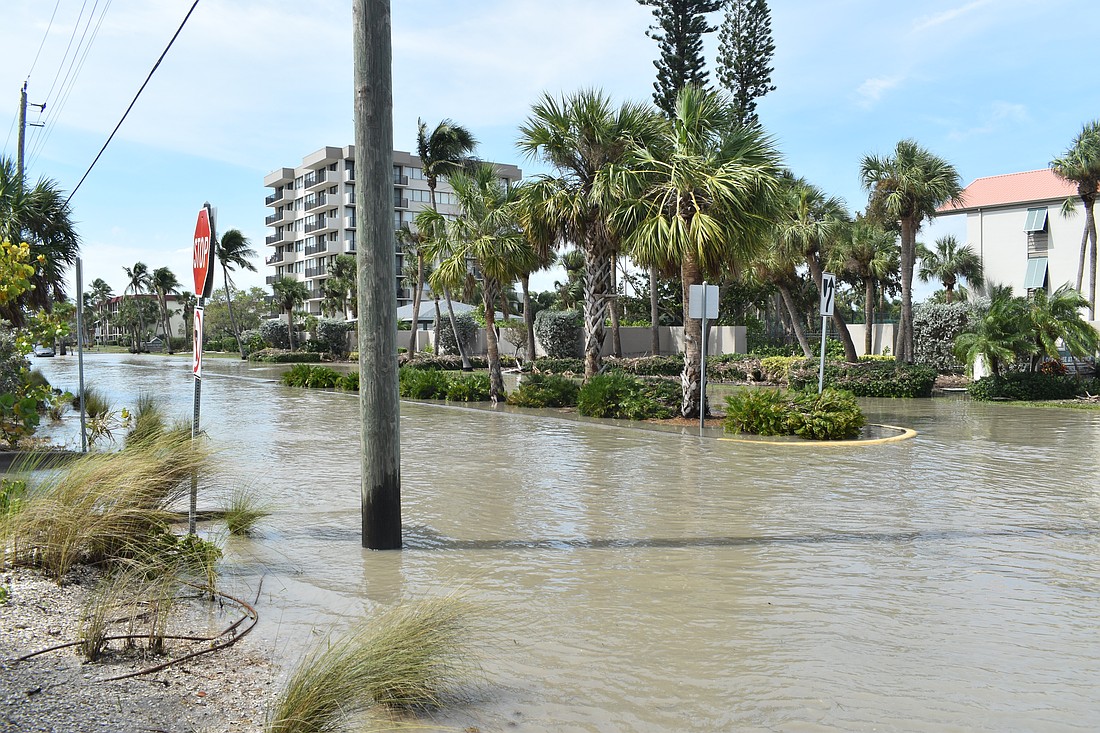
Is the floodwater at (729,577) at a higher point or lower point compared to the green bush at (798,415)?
lower

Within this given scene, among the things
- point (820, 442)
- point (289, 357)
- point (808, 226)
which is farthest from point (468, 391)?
point (289, 357)

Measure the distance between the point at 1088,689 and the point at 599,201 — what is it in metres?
15.6

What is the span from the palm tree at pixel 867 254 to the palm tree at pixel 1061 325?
12.8 m

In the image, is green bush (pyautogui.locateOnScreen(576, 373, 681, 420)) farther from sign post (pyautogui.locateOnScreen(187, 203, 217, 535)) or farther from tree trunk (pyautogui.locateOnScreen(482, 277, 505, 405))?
sign post (pyautogui.locateOnScreen(187, 203, 217, 535))

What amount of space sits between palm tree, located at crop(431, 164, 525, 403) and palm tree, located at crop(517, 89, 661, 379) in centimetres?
134

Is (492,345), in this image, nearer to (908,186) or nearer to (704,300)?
(704,300)

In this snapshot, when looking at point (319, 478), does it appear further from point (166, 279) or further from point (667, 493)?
point (166, 279)

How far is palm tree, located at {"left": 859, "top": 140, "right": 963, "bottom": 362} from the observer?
1113 inches

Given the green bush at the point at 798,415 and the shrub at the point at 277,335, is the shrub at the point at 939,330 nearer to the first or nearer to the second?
the green bush at the point at 798,415

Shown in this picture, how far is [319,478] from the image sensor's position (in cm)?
1146

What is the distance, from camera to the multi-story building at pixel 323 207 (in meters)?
87.8

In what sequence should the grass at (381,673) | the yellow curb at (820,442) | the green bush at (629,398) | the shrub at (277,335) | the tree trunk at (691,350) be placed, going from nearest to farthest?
1. the grass at (381,673)
2. the yellow curb at (820,442)
3. the tree trunk at (691,350)
4. the green bush at (629,398)
5. the shrub at (277,335)

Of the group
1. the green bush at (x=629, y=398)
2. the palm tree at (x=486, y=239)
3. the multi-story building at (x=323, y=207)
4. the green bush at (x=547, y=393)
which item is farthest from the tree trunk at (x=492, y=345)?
the multi-story building at (x=323, y=207)

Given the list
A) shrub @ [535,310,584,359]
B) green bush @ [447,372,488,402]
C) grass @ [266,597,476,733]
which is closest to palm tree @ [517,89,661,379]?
green bush @ [447,372,488,402]
